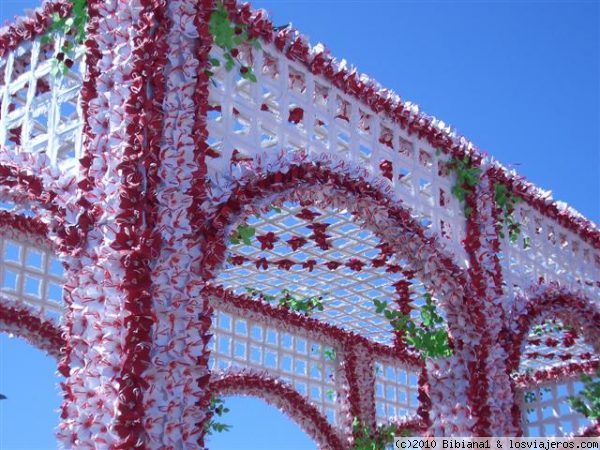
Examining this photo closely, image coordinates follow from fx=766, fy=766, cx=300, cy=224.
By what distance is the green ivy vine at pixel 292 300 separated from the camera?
10.0 m

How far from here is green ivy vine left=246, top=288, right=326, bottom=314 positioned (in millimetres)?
10000

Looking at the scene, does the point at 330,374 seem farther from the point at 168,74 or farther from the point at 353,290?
the point at 168,74

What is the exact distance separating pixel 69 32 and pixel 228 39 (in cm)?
106

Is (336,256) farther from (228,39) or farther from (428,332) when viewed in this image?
(228,39)

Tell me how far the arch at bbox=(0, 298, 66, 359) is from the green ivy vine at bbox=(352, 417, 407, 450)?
15.0ft

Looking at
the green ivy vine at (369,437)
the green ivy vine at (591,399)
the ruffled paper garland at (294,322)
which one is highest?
the ruffled paper garland at (294,322)

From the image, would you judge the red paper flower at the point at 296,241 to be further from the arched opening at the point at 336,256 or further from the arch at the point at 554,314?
the arch at the point at 554,314

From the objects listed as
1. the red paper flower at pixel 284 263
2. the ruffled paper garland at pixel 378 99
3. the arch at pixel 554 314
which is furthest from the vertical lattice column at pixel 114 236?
the red paper flower at pixel 284 263

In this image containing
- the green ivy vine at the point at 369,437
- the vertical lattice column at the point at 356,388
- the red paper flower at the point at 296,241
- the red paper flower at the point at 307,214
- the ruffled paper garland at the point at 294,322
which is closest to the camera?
the red paper flower at the point at 307,214

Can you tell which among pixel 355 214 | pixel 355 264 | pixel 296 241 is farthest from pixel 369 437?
pixel 355 214

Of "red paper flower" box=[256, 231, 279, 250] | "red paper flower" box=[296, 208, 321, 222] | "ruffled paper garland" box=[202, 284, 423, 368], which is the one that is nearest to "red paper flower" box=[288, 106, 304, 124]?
"red paper flower" box=[296, 208, 321, 222]

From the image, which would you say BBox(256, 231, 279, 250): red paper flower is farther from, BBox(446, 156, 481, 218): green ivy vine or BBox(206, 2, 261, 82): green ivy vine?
BBox(206, 2, 261, 82): green ivy vine

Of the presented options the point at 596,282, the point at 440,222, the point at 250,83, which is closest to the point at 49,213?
the point at 250,83

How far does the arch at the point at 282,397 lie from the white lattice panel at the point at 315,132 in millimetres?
3962
